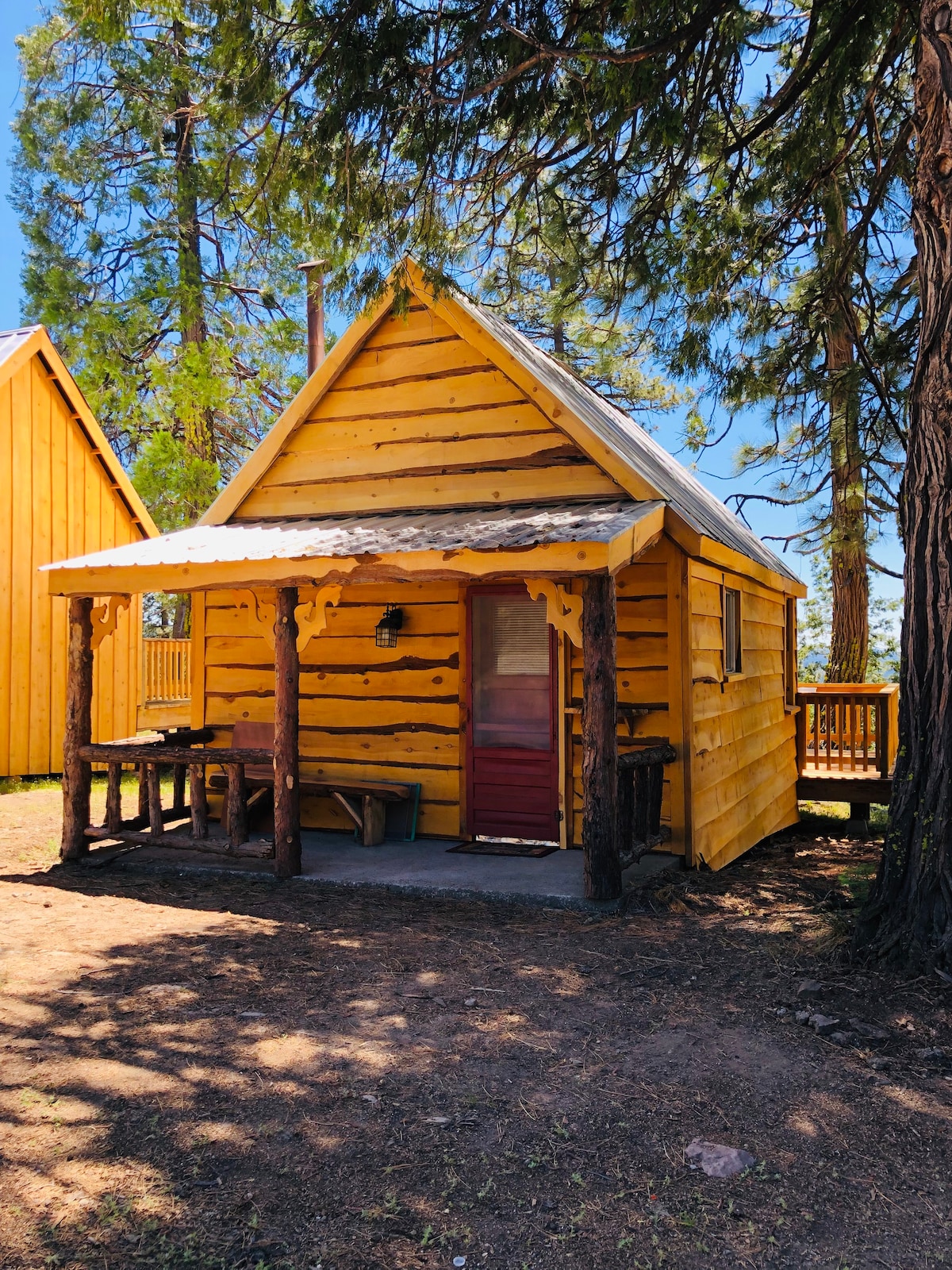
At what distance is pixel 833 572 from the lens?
631 inches

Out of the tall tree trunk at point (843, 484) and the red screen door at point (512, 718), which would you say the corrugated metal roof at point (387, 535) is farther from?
the tall tree trunk at point (843, 484)

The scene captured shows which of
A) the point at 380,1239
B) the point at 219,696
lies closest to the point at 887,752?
the point at 219,696

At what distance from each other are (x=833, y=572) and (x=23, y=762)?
13.0m

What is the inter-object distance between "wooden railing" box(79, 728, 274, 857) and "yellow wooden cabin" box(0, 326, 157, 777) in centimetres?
628

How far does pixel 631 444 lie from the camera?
10219mm

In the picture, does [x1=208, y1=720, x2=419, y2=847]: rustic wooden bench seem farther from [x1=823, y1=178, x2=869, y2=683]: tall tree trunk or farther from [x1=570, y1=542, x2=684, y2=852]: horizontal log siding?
[x1=823, y1=178, x2=869, y2=683]: tall tree trunk

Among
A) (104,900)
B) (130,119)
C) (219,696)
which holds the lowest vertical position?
(104,900)

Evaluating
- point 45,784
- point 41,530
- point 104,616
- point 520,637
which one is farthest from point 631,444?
point 45,784

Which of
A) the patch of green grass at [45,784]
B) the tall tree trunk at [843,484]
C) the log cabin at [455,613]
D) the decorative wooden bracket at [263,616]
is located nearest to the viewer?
the log cabin at [455,613]

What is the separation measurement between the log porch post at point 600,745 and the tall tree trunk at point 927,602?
1.88 m

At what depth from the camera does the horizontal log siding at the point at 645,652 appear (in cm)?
841

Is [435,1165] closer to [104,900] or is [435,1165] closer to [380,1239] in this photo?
[380,1239]

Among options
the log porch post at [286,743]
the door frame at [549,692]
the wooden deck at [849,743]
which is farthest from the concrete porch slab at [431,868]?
the wooden deck at [849,743]

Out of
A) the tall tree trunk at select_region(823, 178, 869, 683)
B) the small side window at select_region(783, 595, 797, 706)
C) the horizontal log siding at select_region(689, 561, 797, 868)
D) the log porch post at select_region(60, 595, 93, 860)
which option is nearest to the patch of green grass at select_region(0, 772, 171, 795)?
the log porch post at select_region(60, 595, 93, 860)
